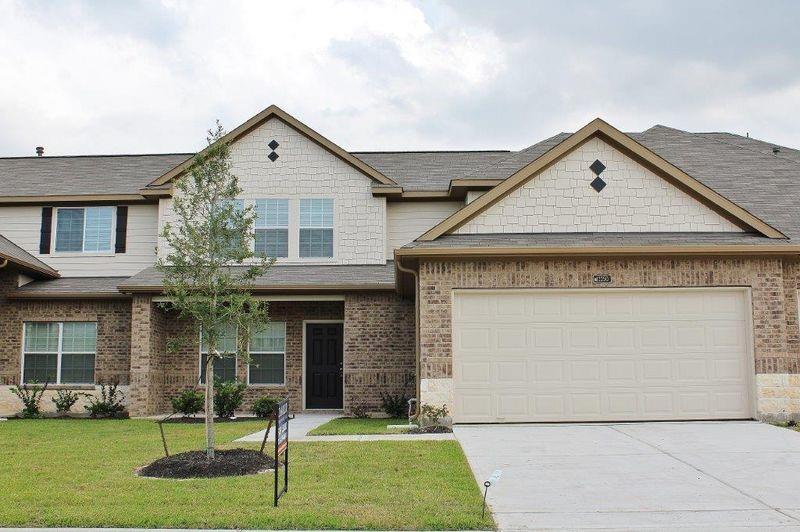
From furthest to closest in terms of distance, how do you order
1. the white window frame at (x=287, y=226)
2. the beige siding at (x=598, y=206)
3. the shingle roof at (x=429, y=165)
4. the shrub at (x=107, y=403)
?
the shingle roof at (x=429, y=165), the white window frame at (x=287, y=226), the shrub at (x=107, y=403), the beige siding at (x=598, y=206)

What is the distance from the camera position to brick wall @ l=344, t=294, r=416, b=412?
17875 mm

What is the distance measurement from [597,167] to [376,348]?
22.2ft

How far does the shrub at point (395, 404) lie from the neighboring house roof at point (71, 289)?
7.08 m

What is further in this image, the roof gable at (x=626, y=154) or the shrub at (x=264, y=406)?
the shrub at (x=264, y=406)

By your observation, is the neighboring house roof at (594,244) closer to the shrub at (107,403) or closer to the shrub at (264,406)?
the shrub at (264,406)

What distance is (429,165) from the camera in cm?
2209

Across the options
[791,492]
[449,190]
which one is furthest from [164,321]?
[791,492]

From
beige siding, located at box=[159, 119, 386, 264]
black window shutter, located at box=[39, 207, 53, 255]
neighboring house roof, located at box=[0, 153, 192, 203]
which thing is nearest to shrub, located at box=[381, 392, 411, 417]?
beige siding, located at box=[159, 119, 386, 264]

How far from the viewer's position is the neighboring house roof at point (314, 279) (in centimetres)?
1778

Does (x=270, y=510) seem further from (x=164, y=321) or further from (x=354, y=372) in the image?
(x=164, y=321)

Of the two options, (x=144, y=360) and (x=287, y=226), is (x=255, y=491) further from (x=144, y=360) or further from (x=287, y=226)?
(x=287, y=226)

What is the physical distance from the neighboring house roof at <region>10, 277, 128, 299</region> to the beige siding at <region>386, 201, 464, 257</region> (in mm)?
6997

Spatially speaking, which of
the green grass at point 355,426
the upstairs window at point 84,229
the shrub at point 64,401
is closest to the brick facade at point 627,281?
the green grass at point 355,426

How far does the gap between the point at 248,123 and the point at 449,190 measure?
18.2 ft
